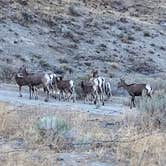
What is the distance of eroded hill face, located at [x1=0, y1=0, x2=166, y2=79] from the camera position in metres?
45.4

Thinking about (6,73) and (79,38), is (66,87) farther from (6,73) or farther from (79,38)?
(79,38)

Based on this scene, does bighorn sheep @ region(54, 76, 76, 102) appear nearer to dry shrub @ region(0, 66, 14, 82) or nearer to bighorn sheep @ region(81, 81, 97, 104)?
bighorn sheep @ region(81, 81, 97, 104)

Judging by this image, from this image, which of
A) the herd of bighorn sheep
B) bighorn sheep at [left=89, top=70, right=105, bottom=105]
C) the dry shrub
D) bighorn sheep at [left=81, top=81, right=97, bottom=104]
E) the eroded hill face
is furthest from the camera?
the eroded hill face

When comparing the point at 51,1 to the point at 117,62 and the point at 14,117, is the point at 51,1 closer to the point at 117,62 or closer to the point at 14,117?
the point at 117,62

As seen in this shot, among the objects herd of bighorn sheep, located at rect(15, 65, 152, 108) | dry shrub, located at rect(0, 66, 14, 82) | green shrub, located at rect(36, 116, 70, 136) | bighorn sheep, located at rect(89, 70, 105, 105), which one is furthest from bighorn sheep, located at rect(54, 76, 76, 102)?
green shrub, located at rect(36, 116, 70, 136)

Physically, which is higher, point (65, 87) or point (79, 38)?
point (79, 38)

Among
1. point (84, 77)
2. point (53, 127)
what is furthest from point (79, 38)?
point (53, 127)

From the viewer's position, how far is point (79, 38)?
174 feet

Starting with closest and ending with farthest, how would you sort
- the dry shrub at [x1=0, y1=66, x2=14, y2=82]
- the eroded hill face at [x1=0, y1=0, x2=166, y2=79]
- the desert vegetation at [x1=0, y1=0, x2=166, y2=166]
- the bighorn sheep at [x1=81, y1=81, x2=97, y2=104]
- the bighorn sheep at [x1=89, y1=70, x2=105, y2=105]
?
the desert vegetation at [x1=0, y1=0, x2=166, y2=166]
the bighorn sheep at [x1=89, y1=70, x2=105, y2=105]
the bighorn sheep at [x1=81, y1=81, x2=97, y2=104]
the dry shrub at [x1=0, y1=66, x2=14, y2=82]
the eroded hill face at [x1=0, y1=0, x2=166, y2=79]

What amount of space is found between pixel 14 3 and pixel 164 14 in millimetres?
18936

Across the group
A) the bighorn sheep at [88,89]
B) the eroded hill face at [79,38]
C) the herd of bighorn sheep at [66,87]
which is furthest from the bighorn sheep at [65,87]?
the eroded hill face at [79,38]

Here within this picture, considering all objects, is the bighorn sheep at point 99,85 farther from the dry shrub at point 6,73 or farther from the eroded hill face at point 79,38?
the eroded hill face at point 79,38

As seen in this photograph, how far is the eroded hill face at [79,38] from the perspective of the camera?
45.4 m

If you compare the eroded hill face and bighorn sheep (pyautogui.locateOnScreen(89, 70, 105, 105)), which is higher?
the eroded hill face
